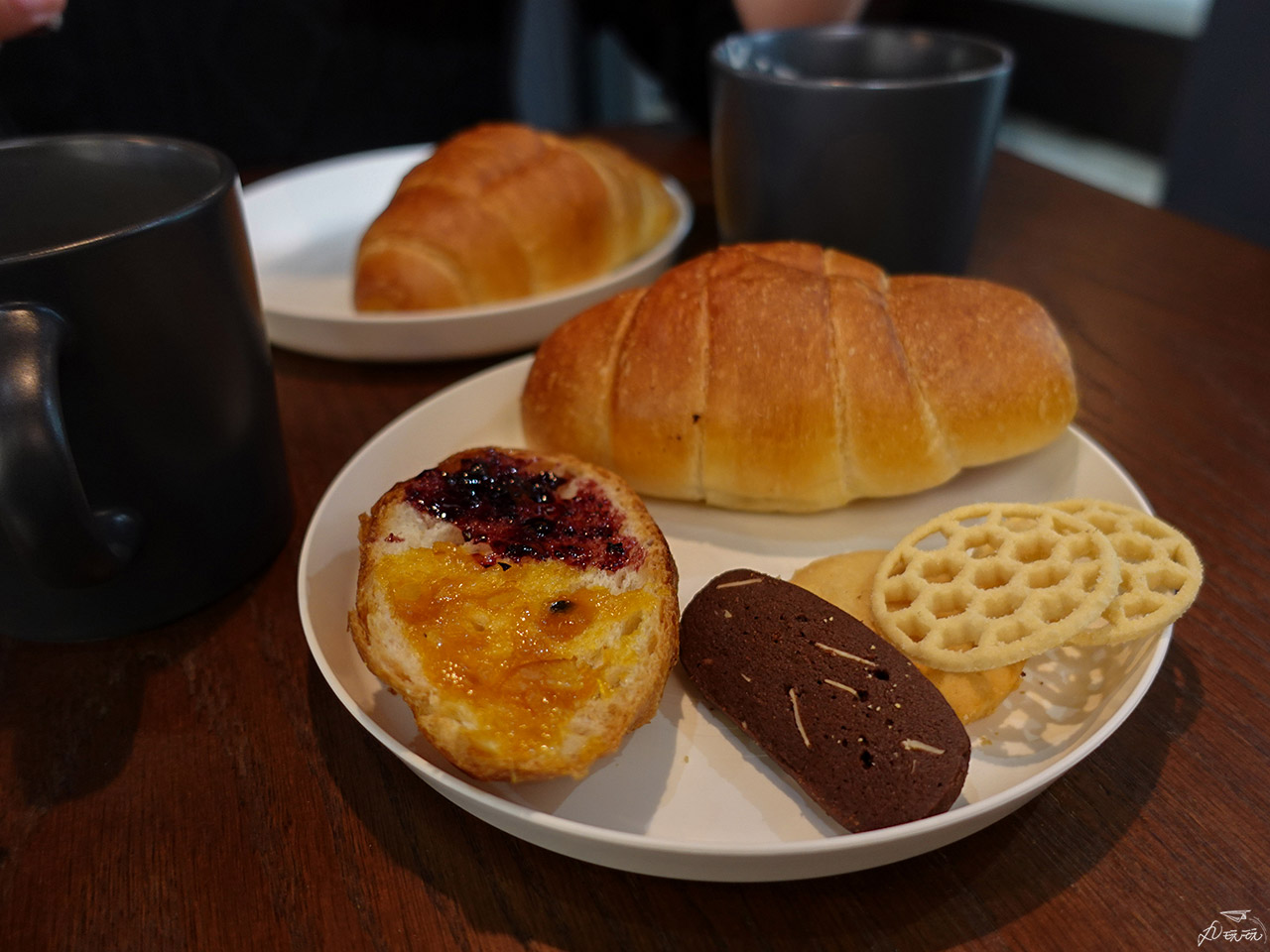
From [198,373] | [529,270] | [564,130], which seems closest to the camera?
[198,373]

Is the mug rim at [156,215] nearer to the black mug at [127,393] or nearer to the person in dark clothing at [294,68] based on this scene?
the black mug at [127,393]

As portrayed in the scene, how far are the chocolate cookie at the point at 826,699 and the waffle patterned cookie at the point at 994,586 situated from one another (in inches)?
1.8

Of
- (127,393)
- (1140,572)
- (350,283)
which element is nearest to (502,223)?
(350,283)

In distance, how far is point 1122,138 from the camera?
13.5 ft

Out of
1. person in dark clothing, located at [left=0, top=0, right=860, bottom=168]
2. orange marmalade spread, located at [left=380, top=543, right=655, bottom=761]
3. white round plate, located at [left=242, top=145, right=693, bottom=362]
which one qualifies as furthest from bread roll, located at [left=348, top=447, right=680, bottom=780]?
person in dark clothing, located at [left=0, top=0, right=860, bottom=168]

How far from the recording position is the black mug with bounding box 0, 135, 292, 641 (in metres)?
0.56

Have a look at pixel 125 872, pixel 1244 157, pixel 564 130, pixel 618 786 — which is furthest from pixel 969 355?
pixel 1244 157

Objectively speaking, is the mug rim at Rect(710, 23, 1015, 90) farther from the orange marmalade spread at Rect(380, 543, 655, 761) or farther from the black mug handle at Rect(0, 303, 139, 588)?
the black mug handle at Rect(0, 303, 139, 588)

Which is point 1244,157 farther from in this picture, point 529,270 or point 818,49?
point 529,270

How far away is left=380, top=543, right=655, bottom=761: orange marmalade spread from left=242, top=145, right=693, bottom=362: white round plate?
50 centimetres

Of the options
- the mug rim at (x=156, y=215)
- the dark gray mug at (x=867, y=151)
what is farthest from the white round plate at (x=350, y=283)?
the mug rim at (x=156, y=215)

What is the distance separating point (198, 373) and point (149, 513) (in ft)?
0.37

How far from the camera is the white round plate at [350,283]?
110 cm

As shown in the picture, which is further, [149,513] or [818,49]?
[818,49]
